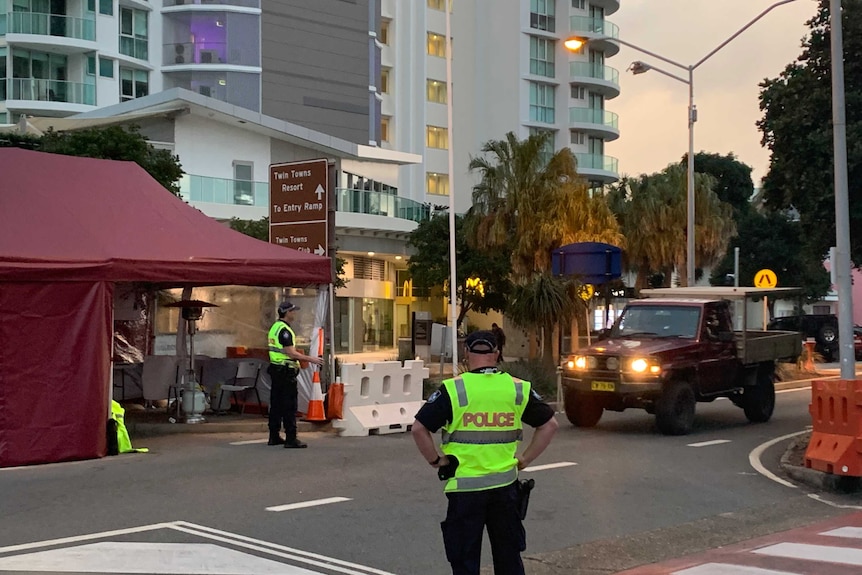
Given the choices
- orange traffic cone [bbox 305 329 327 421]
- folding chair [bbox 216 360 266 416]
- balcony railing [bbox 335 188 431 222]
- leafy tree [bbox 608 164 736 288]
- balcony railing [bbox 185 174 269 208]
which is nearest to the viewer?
orange traffic cone [bbox 305 329 327 421]

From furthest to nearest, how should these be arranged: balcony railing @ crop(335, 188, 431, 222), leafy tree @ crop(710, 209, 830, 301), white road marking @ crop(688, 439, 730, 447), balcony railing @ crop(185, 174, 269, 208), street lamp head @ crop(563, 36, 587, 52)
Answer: leafy tree @ crop(710, 209, 830, 301) < balcony railing @ crop(335, 188, 431, 222) < balcony railing @ crop(185, 174, 269, 208) < street lamp head @ crop(563, 36, 587, 52) < white road marking @ crop(688, 439, 730, 447)

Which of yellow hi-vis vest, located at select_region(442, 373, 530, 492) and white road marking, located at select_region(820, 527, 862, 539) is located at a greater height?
yellow hi-vis vest, located at select_region(442, 373, 530, 492)

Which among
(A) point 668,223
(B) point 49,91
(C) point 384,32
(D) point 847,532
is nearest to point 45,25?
(B) point 49,91

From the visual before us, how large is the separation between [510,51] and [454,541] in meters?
63.7

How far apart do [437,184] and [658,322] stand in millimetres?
48609

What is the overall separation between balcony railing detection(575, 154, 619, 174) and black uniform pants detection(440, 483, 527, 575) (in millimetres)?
64105

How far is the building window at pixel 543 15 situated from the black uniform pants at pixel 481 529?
211ft

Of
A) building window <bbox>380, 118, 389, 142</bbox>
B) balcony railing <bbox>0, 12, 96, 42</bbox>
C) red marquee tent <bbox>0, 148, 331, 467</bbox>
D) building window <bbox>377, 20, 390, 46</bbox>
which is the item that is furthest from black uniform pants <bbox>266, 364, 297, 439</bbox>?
building window <bbox>377, 20, 390, 46</bbox>

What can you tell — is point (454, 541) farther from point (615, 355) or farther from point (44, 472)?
point (615, 355)

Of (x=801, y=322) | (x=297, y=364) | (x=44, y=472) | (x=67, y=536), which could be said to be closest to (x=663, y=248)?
(x=801, y=322)

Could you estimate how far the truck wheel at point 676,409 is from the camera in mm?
15453

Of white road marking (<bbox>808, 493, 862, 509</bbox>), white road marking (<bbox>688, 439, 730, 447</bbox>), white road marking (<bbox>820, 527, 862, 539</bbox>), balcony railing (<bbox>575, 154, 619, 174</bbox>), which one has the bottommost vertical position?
white road marking (<bbox>808, 493, 862, 509</bbox>)

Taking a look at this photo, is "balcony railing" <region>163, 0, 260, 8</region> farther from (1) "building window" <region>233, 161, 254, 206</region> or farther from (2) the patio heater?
(2) the patio heater

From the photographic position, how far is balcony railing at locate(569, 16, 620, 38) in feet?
226
